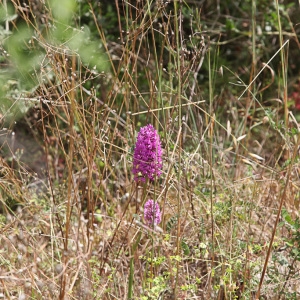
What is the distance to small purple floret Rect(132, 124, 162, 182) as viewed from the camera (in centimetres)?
164

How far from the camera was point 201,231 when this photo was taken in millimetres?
A: 1996

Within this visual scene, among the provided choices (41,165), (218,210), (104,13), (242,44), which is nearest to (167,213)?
(218,210)

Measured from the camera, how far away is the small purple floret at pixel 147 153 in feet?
5.38

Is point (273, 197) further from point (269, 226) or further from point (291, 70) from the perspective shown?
point (291, 70)

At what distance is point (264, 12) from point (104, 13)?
3.57 feet

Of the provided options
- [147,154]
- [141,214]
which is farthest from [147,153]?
[141,214]

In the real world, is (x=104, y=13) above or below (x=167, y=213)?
above

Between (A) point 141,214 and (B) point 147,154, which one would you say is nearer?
(B) point 147,154

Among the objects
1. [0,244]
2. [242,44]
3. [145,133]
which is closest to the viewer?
[145,133]

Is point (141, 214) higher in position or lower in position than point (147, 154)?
lower

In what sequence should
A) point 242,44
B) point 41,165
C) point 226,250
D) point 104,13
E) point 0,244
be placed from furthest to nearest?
point 242,44
point 104,13
point 41,165
point 0,244
point 226,250

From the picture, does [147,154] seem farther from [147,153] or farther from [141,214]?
[141,214]

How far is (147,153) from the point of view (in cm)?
166

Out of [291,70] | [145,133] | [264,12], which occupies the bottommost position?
[291,70]
